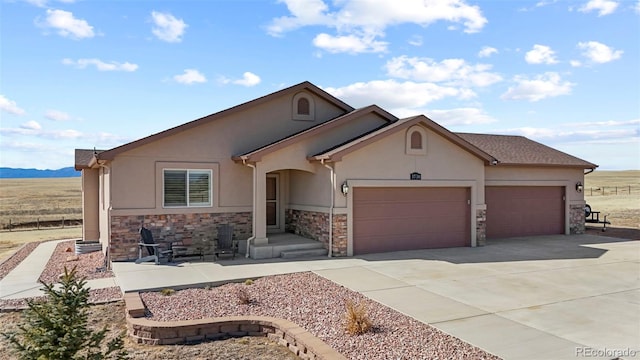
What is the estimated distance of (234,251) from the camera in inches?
522

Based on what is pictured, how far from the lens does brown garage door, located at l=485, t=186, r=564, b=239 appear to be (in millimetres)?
17500

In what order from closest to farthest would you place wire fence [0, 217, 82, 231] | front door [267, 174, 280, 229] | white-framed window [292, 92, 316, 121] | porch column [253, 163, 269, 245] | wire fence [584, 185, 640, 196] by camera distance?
1. porch column [253, 163, 269, 245]
2. white-framed window [292, 92, 316, 121]
3. front door [267, 174, 280, 229]
4. wire fence [0, 217, 82, 231]
5. wire fence [584, 185, 640, 196]

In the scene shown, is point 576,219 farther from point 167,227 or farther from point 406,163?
point 167,227

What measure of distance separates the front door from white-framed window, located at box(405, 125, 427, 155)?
4.76 metres

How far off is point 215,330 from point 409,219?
28.8 ft

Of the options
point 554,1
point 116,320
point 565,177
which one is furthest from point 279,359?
point 565,177

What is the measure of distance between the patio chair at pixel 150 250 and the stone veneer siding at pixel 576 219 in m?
16.1

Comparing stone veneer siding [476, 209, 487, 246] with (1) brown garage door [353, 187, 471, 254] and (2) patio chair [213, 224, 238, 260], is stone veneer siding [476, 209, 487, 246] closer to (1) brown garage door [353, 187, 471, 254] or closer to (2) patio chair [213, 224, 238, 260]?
(1) brown garage door [353, 187, 471, 254]

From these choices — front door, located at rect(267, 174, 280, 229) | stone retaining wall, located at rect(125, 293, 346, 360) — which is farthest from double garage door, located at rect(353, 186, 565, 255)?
stone retaining wall, located at rect(125, 293, 346, 360)

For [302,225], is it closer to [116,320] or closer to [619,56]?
[116,320]

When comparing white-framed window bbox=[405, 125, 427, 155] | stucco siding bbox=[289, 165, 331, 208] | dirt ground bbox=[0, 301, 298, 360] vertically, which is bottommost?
dirt ground bbox=[0, 301, 298, 360]

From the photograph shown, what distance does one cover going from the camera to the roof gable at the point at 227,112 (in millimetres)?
12523

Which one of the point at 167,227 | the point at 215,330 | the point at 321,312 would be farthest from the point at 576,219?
the point at 215,330

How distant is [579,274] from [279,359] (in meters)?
8.27
